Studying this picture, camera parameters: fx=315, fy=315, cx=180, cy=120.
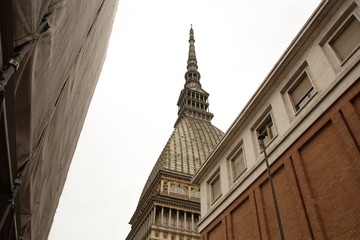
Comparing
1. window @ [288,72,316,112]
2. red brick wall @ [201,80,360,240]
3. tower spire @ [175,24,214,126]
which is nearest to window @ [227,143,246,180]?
red brick wall @ [201,80,360,240]

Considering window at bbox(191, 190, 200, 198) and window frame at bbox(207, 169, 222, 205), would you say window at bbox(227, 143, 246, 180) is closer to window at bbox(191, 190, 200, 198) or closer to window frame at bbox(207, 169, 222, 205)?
window frame at bbox(207, 169, 222, 205)

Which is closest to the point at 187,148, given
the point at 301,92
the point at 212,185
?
the point at 212,185

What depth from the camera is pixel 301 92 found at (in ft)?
52.5

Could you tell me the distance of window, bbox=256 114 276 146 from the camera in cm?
1770

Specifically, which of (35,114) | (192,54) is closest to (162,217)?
(35,114)

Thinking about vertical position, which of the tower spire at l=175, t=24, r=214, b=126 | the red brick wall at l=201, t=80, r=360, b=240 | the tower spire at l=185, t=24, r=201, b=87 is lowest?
the red brick wall at l=201, t=80, r=360, b=240

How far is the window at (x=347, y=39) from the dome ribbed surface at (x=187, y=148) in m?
50.4

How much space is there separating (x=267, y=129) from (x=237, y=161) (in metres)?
3.59

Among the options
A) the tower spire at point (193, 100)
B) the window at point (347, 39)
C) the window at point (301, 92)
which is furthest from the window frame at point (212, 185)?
the tower spire at point (193, 100)

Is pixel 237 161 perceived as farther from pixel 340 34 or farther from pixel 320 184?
pixel 340 34

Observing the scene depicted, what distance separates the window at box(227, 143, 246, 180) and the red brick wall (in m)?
2.74

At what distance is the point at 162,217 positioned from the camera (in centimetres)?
5259

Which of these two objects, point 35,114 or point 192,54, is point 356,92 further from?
point 192,54

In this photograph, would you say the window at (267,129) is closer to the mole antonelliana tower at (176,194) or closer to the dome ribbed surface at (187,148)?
the mole antonelliana tower at (176,194)
